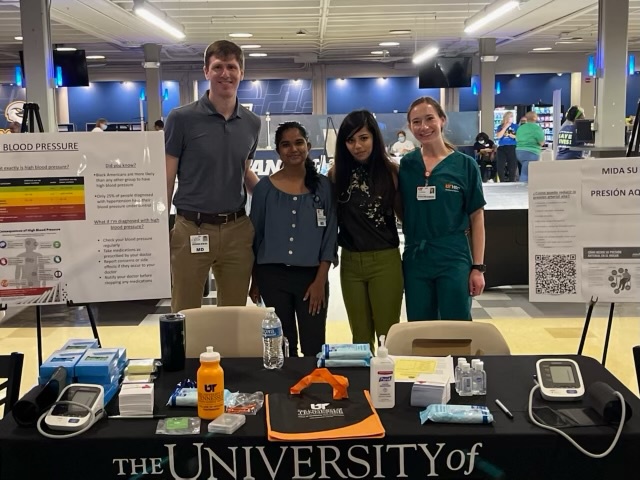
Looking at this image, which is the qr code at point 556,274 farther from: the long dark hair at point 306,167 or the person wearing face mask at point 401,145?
the person wearing face mask at point 401,145

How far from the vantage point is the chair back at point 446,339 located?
2438 mm

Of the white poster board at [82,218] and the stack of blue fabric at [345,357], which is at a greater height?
the white poster board at [82,218]

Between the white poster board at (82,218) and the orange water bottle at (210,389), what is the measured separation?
0.89 meters

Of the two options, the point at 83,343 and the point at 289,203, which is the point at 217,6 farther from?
the point at 83,343

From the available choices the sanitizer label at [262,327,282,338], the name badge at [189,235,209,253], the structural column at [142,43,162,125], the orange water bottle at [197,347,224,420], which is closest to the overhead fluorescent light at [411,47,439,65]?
the structural column at [142,43,162,125]

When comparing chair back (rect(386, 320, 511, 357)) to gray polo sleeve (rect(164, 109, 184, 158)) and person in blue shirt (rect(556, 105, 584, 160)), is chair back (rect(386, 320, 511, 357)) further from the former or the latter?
person in blue shirt (rect(556, 105, 584, 160))

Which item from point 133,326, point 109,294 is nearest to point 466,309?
point 109,294

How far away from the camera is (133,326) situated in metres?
5.38

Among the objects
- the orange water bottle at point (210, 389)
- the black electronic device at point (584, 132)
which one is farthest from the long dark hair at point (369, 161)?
the black electronic device at point (584, 132)

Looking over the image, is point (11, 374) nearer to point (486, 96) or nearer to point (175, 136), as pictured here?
point (175, 136)

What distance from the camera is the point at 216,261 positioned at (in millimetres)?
3207

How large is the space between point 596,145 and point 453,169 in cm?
578

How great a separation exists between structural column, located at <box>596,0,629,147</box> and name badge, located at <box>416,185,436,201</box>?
5.75m

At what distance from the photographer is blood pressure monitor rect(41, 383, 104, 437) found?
5.68 ft
